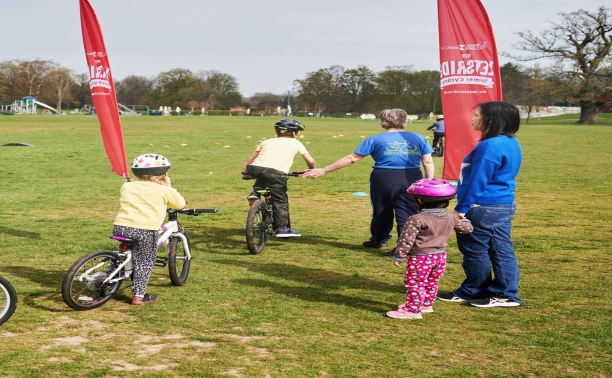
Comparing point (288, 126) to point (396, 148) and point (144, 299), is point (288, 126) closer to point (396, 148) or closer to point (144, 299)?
point (396, 148)

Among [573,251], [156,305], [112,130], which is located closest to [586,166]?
[573,251]

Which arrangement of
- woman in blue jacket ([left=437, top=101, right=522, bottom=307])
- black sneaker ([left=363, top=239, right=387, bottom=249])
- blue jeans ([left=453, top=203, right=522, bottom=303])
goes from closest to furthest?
1. woman in blue jacket ([left=437, top=101, right=522, bottom=307])
2. blue jeans ([left=453, top=203, right=522, bottom=303])
3. black sneaker ([left=363, top=239, right=387, bottom=249])

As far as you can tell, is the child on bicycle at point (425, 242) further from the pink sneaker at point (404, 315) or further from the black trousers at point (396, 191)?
the black trousers at point (396, 191)

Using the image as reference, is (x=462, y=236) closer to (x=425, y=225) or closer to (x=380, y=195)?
(x=425, y=225)

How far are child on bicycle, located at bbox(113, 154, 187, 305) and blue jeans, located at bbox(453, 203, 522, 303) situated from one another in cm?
282

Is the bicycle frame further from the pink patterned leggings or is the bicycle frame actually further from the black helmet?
the black helmet

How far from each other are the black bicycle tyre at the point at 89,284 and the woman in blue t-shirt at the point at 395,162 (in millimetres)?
3076

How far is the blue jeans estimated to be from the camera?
677 cm

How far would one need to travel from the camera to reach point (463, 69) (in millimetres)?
8031

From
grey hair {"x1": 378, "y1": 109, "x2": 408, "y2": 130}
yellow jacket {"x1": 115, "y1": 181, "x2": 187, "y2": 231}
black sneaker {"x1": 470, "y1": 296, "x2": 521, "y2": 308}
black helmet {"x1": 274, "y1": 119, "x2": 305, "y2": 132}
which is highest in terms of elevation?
grey hair {"x1": 378, "y1": 109, "x2": 408, "y2": 130}

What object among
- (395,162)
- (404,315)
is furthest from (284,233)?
(404,315)

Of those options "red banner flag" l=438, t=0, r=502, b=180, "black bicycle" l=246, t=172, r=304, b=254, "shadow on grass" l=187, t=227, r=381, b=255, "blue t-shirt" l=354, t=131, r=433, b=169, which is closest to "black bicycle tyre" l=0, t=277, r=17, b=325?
"black bicycle" l=246, t=172, r=304, b=254

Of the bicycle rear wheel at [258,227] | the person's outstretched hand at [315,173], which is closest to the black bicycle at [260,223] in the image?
the bicycle rear wheel at [258,227]

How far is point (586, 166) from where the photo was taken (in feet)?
77.2
